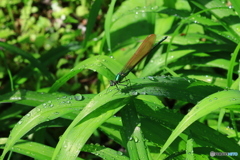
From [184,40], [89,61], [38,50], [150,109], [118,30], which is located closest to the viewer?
[150,109]

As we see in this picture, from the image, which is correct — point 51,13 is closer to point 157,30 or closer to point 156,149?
point 157,30

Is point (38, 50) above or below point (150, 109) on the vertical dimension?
above

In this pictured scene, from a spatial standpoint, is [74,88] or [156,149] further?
[74,88]

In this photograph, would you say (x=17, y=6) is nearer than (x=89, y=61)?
No

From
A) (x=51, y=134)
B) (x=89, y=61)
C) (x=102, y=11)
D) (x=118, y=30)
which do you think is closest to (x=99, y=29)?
(x=102, y=11)

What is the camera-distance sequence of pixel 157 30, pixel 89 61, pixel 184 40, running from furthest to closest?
pixel 157 30
pixel 184 40
pixel 89 61

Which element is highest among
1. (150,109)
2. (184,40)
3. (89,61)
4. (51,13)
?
(51,13)

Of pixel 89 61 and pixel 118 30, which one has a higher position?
pixel 118 30

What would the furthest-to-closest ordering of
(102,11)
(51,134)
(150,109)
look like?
(102,11)
(51,134)
(150,109)

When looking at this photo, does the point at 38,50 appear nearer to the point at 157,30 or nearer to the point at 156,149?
the point at 157,30

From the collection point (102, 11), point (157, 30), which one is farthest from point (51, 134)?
point (102, 11)
